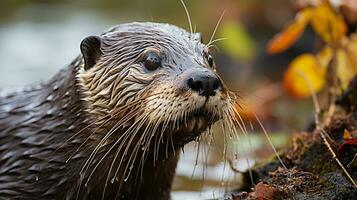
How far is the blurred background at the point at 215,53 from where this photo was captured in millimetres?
5301

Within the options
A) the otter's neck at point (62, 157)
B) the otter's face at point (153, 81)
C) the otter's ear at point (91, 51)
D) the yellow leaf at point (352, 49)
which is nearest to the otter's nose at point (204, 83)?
the otter's face at point (153, 81)

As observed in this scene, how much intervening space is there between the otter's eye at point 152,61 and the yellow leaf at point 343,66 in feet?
5.69

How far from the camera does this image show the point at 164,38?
371 centimetres

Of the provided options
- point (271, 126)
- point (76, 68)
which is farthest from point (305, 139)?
point (271, 126)

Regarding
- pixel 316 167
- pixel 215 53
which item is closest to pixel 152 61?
pixel 316 167

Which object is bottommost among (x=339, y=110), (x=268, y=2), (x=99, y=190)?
(x=99, y=190)

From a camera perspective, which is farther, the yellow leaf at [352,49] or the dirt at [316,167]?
the yellow leaf at [352,49]

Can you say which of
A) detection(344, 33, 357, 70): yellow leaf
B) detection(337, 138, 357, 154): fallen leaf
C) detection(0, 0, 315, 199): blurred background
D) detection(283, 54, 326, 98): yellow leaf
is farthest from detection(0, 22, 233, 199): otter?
detection(283, 54, 326, 98): yellow leaf

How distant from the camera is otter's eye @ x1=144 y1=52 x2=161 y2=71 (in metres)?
3.57

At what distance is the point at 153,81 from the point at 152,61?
13 cm

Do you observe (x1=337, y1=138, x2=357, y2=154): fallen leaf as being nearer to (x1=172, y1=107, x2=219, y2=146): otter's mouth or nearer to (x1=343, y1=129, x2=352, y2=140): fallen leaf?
(x1=343, y1=129, x2=352, y2=140): fallen leaf

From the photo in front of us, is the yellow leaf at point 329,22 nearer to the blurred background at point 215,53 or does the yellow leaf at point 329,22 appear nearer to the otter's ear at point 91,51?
the blurred background at point 215,53

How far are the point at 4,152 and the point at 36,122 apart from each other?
0.21 metres

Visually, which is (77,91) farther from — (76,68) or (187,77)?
(187,77)
